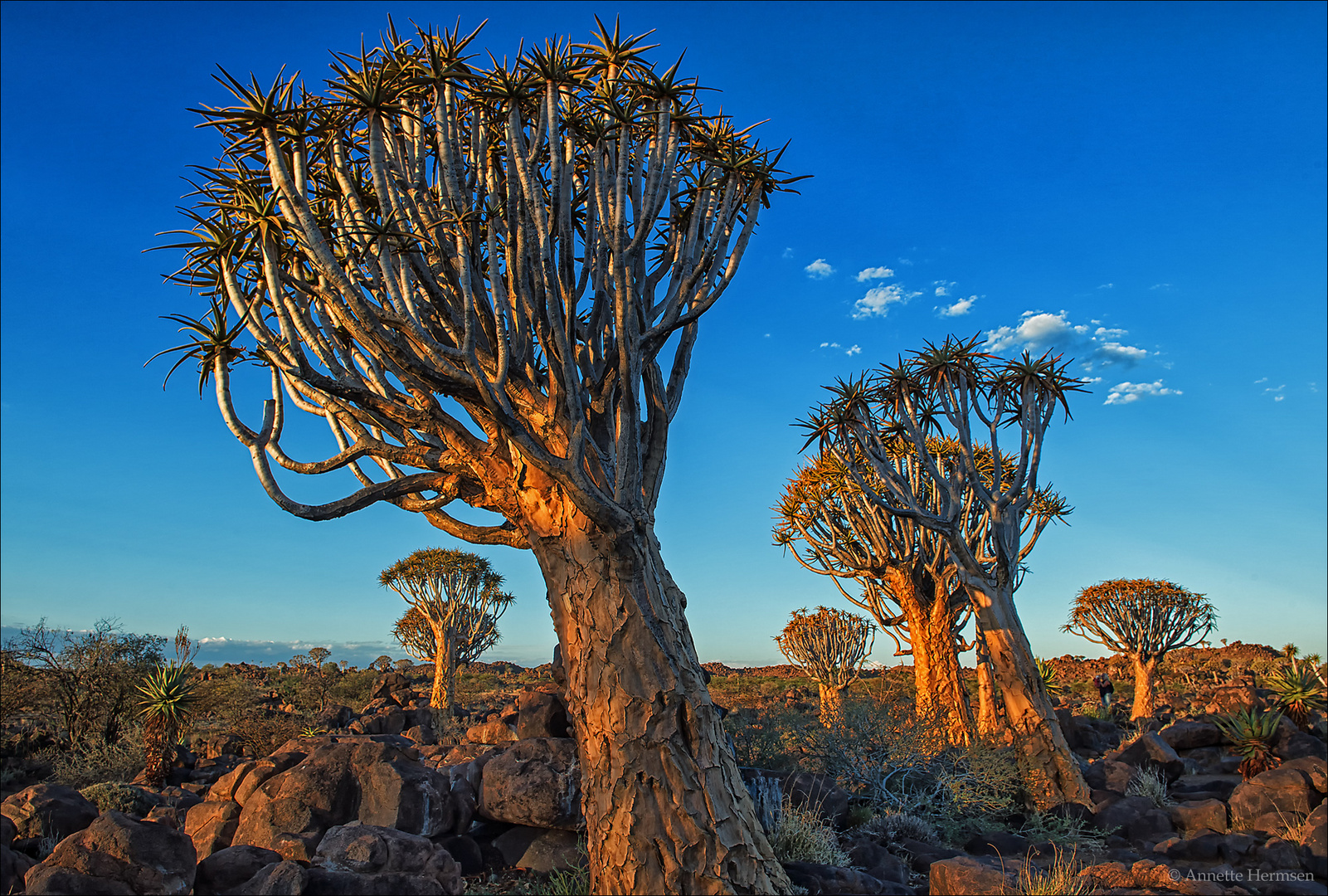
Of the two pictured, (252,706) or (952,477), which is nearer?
(952,477)

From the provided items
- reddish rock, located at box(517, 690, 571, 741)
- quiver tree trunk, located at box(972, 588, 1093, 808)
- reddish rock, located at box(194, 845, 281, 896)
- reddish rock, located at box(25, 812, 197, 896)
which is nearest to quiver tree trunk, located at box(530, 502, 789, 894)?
reddish rock, located at box(517, 690, 571, 741)

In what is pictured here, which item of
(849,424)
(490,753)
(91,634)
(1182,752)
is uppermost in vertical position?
(849,424)

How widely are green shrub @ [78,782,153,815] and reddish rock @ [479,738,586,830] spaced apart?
513 centimetres

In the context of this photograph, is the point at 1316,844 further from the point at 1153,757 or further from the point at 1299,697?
the point at 1299,697

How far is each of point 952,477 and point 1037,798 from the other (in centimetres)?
502

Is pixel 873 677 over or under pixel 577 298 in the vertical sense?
under

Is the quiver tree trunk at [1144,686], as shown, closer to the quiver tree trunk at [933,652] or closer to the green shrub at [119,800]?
the quiver tree trunk at [933,652]

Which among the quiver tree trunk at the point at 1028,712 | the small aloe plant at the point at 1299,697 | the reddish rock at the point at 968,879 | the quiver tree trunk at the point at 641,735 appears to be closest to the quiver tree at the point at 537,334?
the quiver tree trunk at the point at 641,735

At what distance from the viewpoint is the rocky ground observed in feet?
20.2

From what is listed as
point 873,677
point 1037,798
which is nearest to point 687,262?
point 1037,798

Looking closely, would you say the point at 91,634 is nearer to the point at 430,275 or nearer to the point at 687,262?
the point at 430,275

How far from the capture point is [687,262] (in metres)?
7.79

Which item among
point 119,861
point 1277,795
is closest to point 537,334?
point 119,861

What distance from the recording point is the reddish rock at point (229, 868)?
20.5 ft
